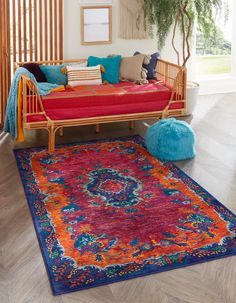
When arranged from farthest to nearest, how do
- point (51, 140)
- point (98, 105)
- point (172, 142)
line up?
point (98, 105) → point (51, 140) → point (172, 142)

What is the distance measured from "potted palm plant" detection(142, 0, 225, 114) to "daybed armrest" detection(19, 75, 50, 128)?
2.10 m

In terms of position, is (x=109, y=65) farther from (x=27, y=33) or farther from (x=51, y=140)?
(x=51, y=140)

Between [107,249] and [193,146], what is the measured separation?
6.59ft

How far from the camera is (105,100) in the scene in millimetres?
5430

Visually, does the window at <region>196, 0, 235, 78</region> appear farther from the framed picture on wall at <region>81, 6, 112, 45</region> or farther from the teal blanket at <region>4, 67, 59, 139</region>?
the teal blanket at <region>4, 67, 59, 139</region>

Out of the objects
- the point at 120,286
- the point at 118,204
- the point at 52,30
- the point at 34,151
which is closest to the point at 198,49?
the point at 52,30

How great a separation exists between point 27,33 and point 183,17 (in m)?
1.97

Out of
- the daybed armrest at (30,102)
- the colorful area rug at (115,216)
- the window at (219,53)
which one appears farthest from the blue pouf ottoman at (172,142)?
the window at (219,53)

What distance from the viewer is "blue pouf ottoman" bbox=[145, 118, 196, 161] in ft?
16.4

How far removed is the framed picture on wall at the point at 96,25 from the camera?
20.9 feet

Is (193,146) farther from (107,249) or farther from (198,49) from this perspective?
(198,49)

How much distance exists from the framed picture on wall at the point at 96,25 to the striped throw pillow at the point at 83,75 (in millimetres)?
652

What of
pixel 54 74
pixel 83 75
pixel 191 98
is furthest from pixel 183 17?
pixel 54 74

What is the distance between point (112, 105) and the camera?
546 centimetres
